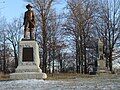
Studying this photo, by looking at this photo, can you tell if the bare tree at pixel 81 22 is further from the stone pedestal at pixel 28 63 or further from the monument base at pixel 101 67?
the stone pedestal at pixel 28 63

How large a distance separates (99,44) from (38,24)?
9747 millimetres

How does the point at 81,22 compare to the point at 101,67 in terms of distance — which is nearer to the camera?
the point at 101,67

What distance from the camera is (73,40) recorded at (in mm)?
48656

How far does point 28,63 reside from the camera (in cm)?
2478

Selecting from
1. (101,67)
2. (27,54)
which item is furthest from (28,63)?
(101,67)

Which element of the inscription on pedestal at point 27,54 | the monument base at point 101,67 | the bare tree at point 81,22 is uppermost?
the bare tree at point 81,22

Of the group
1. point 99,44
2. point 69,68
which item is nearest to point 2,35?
point 69,68

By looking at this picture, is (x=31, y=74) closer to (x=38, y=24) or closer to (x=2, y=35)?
(x=38, y=24)

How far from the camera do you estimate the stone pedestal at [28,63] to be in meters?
24.0

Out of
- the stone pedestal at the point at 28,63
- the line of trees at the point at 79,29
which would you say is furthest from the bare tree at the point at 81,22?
the stone pedestal at the point at 28,63

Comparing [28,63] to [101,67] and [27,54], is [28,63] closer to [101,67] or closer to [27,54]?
[27,54]

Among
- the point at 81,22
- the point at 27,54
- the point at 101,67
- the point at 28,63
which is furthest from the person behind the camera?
the point at 81,22

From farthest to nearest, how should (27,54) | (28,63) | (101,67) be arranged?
(101,67) → (27,54) → (28,63)

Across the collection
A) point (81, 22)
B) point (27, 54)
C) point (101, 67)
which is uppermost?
point (81, 22)
